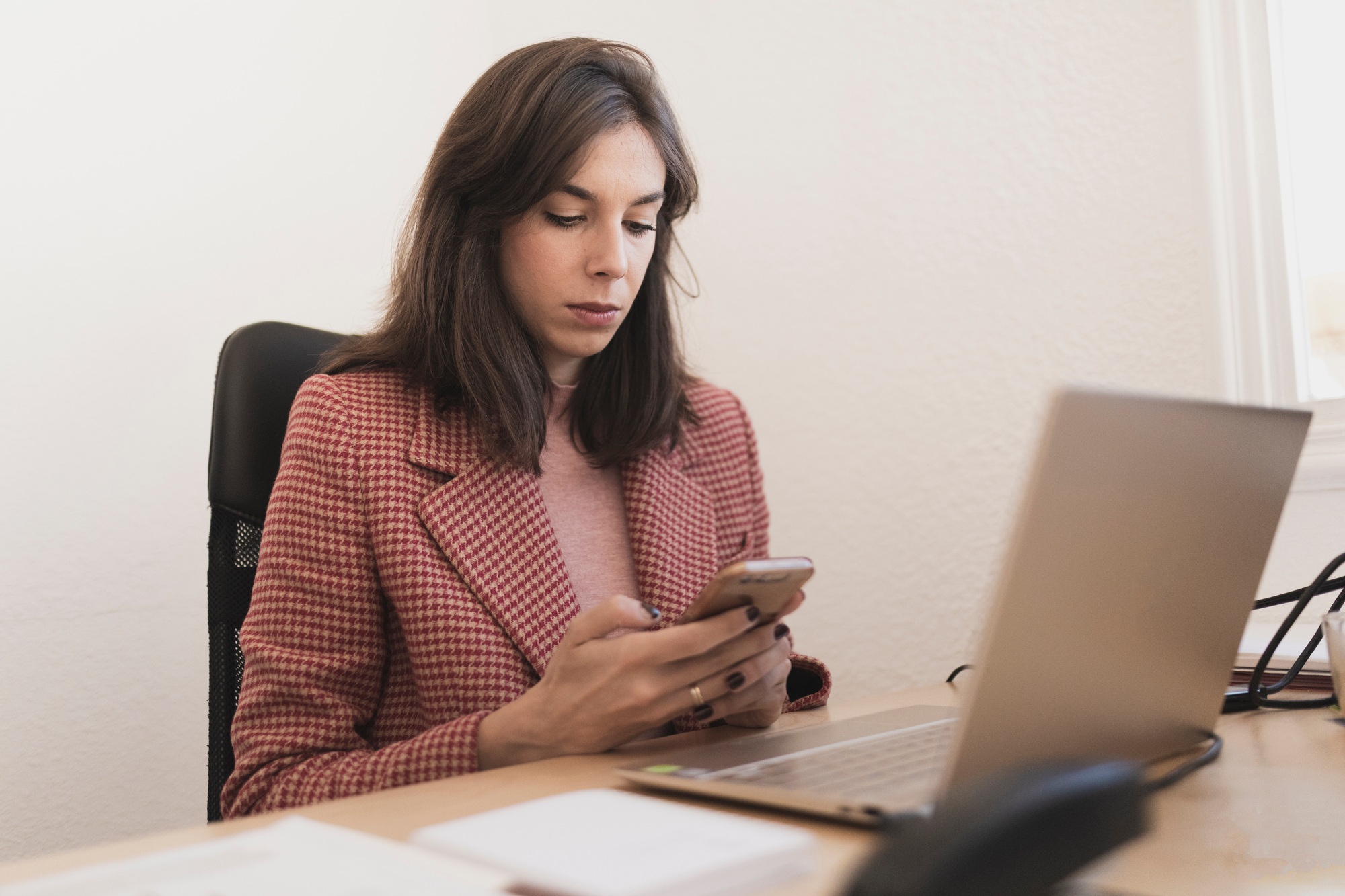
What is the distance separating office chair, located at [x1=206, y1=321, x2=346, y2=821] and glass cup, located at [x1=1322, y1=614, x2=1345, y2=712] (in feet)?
3.10

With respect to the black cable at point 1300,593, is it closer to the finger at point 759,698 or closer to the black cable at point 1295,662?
the black cable at point 1295,662

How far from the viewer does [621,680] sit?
74 centimetres

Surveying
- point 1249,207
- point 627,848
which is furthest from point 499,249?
point 1249,207

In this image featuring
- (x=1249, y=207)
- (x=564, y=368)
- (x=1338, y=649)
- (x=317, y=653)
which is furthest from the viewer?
(x=1249, y=207)

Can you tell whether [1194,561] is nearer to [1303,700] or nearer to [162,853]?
[1303,700]

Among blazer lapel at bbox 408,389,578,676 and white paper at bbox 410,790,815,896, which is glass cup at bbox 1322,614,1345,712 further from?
blazer lapel at bbox 408,389,578,676

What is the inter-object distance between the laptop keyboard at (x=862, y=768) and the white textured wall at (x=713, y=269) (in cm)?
93

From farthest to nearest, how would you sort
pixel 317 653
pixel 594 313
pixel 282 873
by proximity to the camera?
1. pixel 594 313
2. pixel 317 653
3. pixel 282 873

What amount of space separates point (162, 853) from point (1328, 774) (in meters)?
0.66

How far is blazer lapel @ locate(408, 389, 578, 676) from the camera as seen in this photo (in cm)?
98

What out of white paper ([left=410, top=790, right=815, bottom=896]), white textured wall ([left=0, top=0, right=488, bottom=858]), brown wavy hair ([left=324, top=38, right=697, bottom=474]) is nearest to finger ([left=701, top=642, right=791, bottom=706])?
white paper ([left=410, top=790, right=815, bottom=896])

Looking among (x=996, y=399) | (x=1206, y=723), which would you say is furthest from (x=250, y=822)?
(x=996, y=399)

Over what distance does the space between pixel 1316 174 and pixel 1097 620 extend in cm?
116

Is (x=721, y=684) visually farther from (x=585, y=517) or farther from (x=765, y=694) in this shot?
(x=585, y=517)
